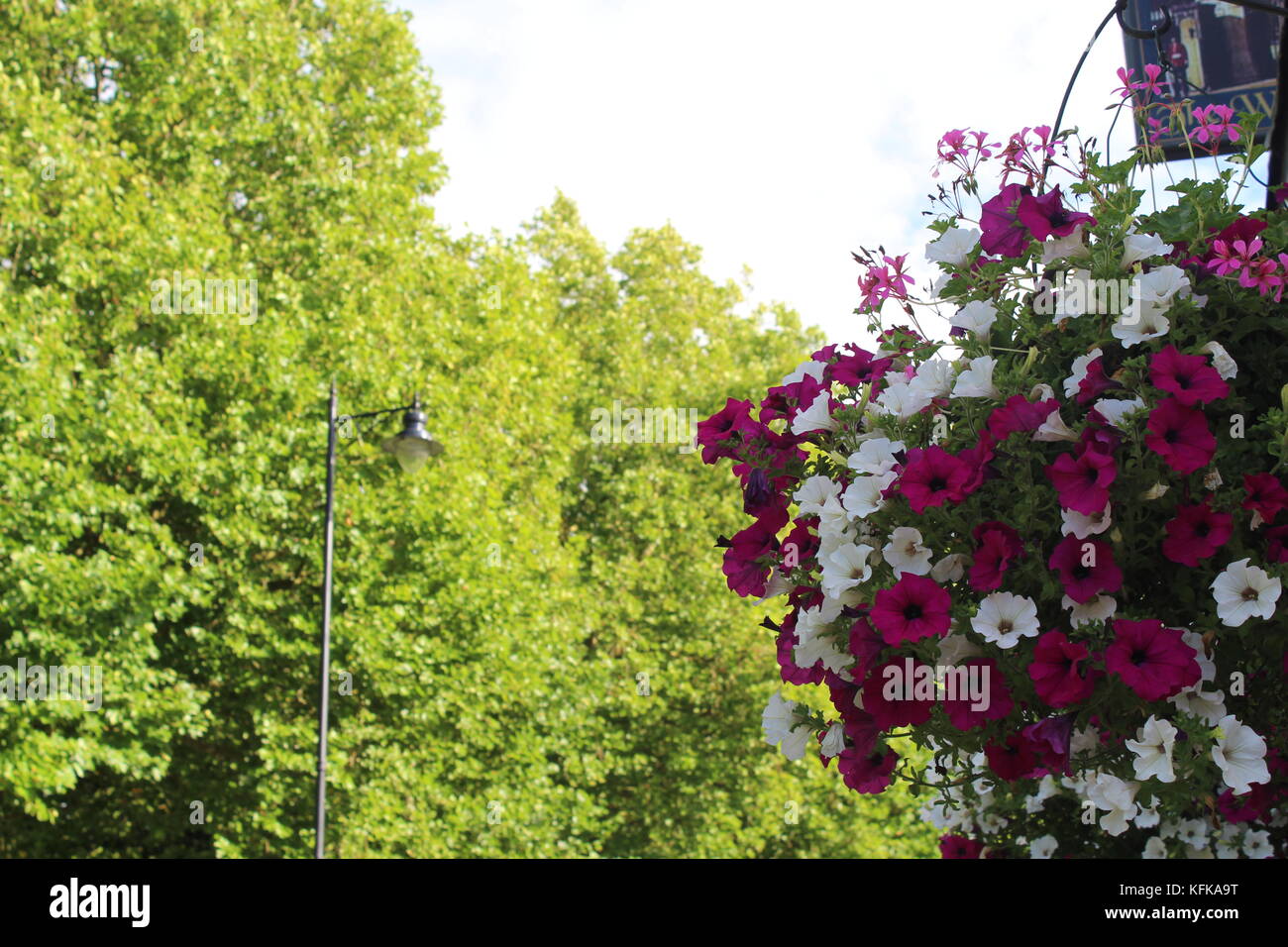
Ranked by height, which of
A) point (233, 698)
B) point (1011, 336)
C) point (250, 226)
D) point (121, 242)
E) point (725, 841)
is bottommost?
point (725, 841)

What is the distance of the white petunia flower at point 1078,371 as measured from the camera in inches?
105

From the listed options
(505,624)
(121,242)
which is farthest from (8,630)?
(505,624)

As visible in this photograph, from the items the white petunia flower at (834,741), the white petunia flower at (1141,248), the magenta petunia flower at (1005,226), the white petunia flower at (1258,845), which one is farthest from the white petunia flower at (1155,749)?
the white petunia flower at (1258,845)

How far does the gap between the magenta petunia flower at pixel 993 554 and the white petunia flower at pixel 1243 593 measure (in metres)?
0.39

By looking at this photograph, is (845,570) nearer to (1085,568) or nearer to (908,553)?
(908,553)

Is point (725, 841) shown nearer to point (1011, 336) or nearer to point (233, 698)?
point (233, 698)

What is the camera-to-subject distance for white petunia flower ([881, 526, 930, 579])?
8.71ft

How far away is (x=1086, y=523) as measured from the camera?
2496mm

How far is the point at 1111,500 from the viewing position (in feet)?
8.45

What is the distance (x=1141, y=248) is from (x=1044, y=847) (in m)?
2.82

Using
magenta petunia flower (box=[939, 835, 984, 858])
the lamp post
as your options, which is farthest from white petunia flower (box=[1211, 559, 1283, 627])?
the lamp post

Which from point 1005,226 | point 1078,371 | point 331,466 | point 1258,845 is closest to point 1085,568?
point 1078,371

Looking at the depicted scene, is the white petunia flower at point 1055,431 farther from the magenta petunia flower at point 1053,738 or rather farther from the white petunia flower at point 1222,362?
the magenta petunia flower at point 1053,738

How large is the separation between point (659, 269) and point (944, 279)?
2215 centimetres
